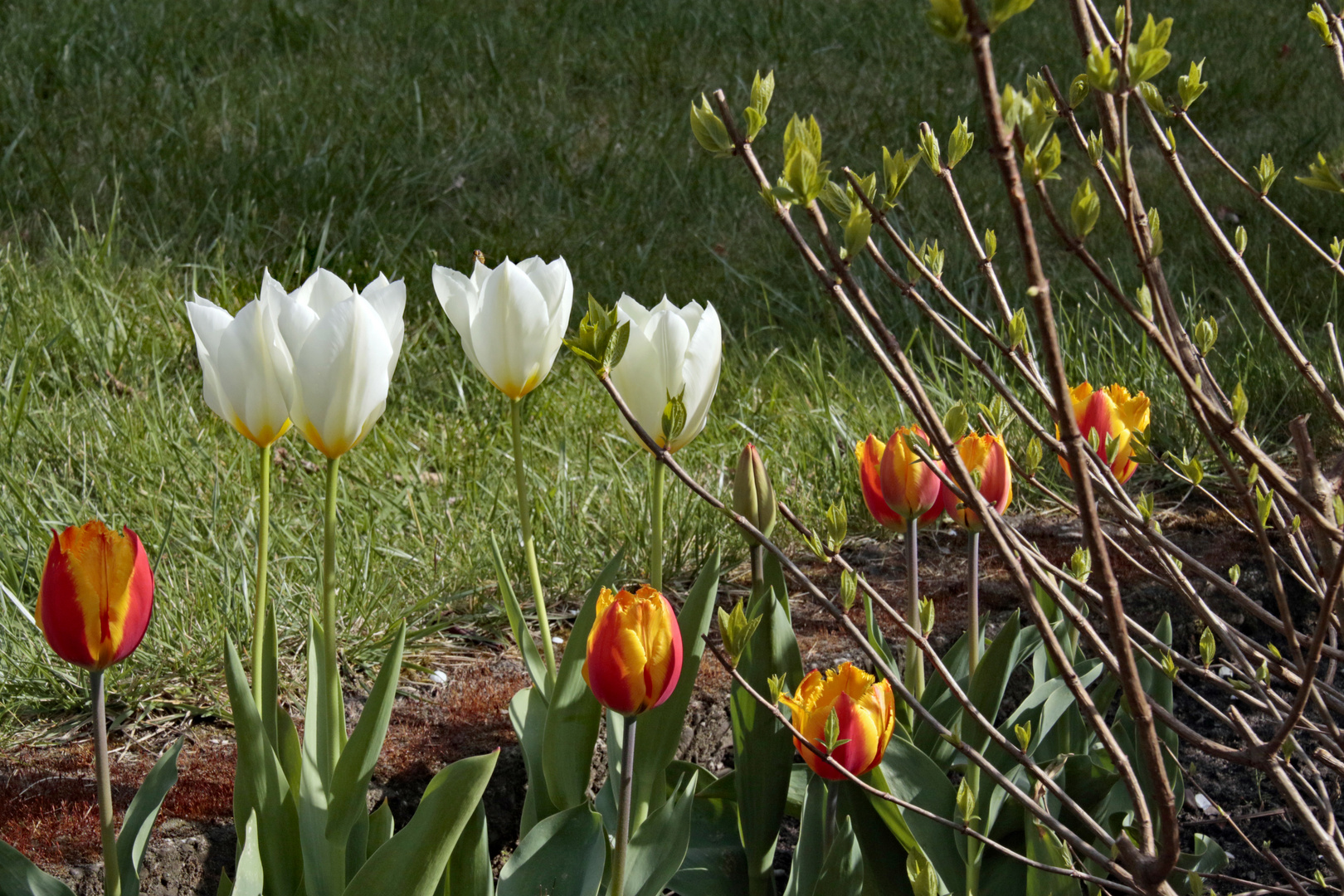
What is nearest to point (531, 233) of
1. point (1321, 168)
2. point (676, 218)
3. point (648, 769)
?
point (676, 218)

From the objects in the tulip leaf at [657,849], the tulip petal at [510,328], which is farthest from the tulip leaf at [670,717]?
the tulip petal at [510,328]

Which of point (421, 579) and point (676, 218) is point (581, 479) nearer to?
point (421, 579)

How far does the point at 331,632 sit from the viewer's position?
980 millimetres

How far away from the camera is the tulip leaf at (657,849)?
1.04 m

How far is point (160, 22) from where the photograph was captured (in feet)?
13.8

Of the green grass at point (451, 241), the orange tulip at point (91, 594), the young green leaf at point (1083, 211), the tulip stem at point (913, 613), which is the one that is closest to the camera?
the young green leaf at point (1083, 211)

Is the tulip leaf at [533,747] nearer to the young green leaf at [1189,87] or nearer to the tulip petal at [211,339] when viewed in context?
the tulip petal at [211,339]

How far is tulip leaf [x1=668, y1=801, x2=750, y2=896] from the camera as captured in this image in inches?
46.8

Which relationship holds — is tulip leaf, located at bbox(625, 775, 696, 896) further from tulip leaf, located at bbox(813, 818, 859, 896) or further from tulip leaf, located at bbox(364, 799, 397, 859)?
tulip leaf, located at bbox(364, 799, 397, 859)

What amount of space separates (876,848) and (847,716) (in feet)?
0.81

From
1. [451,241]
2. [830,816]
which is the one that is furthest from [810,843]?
[451,241]

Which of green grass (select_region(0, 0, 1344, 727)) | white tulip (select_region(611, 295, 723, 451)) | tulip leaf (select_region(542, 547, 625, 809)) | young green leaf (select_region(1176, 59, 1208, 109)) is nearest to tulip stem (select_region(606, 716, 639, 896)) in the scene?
tulip leaf (select_region(542, 547, 625, 809))

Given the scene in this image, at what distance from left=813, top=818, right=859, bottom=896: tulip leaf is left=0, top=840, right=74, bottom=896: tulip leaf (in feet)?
2.18

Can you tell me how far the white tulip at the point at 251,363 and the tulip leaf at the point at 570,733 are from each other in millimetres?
323
